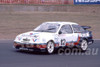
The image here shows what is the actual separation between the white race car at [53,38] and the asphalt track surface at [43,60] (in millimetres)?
417

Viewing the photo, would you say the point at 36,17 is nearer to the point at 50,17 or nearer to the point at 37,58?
the point at 50,17

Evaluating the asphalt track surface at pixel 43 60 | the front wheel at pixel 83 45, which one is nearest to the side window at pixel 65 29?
the front wheel at pixel 83 45

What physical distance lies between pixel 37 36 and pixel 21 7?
2153 centimetres

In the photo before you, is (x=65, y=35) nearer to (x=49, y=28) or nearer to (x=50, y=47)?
(x=49, y=28)

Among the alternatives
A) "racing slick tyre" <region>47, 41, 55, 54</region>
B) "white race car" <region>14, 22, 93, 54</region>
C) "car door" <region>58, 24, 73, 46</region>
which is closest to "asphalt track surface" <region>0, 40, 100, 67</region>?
"racing slick tyre" <region>47, 41, 55, 54</region>

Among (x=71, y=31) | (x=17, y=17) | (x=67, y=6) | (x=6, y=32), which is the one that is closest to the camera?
(x=71, y=31)

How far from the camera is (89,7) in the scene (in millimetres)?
39531

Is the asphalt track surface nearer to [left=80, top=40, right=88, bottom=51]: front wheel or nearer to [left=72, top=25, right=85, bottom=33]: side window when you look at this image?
[left=80, top=40, right=88, bottom=51]: front wheel

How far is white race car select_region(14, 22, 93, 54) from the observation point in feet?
48.3

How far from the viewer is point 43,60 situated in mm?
13328

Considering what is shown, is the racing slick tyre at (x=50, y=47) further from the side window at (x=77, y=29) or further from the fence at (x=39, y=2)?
the fence at (x=39, y=2)

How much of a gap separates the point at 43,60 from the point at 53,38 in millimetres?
2019

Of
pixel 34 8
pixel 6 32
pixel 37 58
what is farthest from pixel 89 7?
pixel 37 58

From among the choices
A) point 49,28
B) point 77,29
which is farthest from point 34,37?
point 77,29
